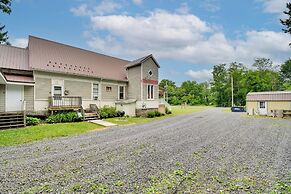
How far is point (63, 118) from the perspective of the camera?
14.2 m

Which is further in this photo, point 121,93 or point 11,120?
point 121,93

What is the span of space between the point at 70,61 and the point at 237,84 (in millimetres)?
45963

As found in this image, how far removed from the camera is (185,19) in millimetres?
19219

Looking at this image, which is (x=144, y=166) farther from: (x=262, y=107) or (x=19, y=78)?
(x=262, y=107)

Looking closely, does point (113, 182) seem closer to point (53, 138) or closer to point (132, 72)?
point (53, 138)

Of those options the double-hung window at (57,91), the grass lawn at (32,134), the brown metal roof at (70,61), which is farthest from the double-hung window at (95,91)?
the grass lawn at (32,134)

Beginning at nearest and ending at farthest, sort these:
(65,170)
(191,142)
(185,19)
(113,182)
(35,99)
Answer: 1. (113,182)
2. (65,170)
3. (191,142)
4. (35,99)
5. (185,19)

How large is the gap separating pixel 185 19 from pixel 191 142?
15.1m

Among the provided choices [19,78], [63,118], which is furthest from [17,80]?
[63,118]

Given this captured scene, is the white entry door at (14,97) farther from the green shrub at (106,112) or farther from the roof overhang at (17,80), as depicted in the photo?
the green shrub at (106,112)

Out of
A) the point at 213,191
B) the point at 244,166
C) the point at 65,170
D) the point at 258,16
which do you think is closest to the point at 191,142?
the point at 244,166

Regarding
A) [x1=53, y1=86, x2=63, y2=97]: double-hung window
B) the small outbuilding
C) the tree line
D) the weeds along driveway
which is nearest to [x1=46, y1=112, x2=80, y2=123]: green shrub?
[x1=53, y1=86, x2=63, y2=97]: double-hung window

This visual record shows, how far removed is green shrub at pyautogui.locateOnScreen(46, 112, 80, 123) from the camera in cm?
1378

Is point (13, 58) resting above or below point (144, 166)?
above
